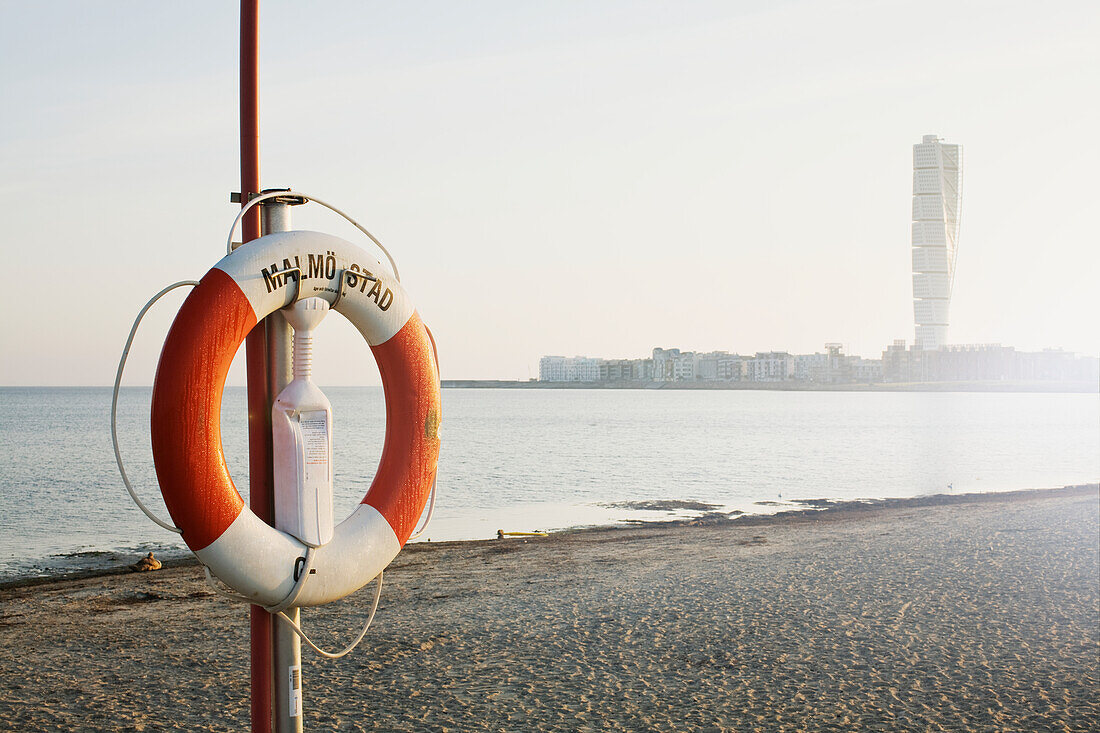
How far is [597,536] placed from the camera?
974cm

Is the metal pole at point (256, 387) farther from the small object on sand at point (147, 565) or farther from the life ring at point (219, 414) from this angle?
the small object on sand at point (147, 565)

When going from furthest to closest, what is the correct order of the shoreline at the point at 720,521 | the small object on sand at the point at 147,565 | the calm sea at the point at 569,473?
the calm sea at the point at 569,473
the shoreline at the point at 720,521
the small object on sand at the point at 147,565

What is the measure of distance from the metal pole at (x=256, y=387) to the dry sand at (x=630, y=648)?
3.06 ft

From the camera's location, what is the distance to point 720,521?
469 inches

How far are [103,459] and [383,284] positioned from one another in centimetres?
2672

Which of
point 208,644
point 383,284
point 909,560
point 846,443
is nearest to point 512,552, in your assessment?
point 909,560

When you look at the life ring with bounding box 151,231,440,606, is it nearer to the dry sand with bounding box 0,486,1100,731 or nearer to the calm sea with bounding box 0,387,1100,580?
the dry sand with bounding box 0,486,1100,731

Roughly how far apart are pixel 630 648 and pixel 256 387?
2.47m

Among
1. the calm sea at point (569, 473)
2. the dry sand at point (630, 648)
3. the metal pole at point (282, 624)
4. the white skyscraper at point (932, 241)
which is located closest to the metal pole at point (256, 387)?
the metal pole at point (282, 624)

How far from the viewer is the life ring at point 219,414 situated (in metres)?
2.24

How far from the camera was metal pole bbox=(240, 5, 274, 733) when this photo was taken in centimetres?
240

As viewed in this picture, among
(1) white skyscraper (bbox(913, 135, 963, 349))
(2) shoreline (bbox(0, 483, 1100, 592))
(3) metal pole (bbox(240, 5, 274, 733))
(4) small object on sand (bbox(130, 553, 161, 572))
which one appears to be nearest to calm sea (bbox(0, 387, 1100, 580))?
(2) shoreline (bbox(0, 483, 1100, 592))

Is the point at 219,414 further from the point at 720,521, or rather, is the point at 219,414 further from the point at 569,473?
the point at 569,473

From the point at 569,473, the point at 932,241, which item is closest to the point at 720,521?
the point at 569,473
